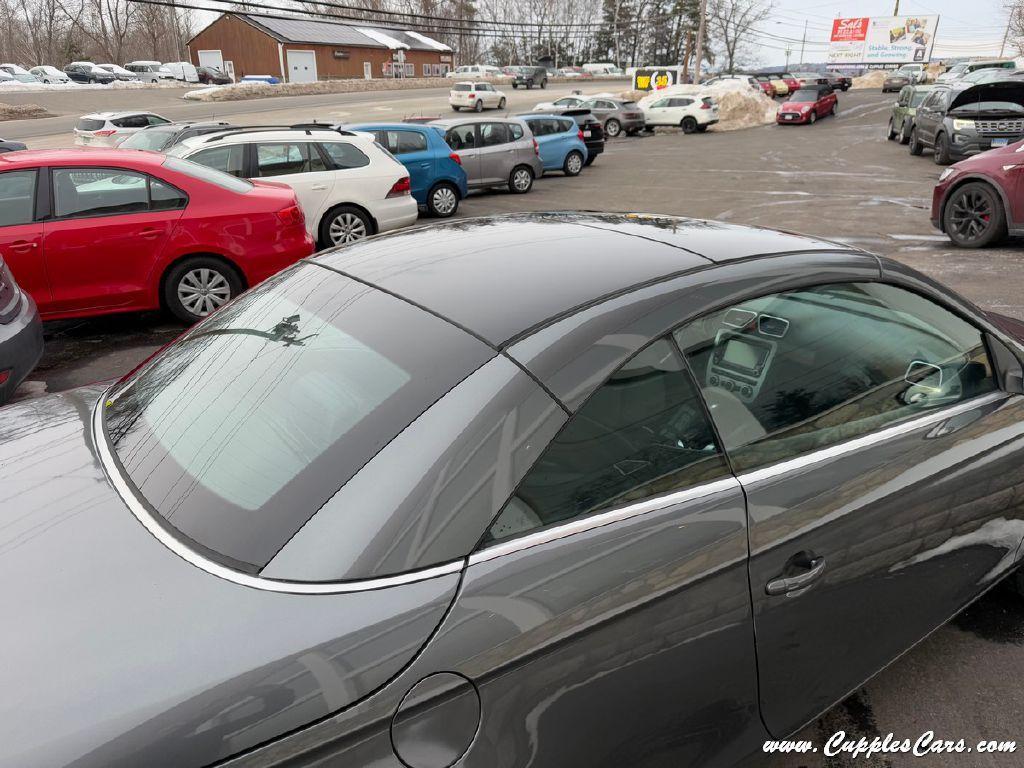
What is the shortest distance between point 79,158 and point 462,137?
9.47 metres

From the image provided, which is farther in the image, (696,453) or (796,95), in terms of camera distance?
(796,95)

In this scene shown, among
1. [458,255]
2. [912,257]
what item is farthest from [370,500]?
[912,257]

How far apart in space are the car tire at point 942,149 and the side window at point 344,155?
512 inches

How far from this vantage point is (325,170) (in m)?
9.76

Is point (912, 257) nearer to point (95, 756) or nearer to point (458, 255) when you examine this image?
point (458, 255)

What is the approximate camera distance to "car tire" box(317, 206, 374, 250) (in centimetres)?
982

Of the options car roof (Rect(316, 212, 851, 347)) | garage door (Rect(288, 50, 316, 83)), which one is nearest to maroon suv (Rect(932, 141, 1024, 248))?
car roof (Rect(316, 212, 851, 347))

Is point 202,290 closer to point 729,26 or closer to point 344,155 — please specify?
point 344,155

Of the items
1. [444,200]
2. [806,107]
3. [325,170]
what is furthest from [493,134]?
[806,107]

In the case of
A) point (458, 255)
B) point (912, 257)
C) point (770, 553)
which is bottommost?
point (912, 257)

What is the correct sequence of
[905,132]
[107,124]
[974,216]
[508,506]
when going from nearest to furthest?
[508,506]
[974,216]
[107,124]
[905,132]

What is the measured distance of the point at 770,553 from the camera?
5.81 ft

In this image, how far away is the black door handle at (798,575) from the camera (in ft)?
5.88

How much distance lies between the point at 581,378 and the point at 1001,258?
9.21 m
